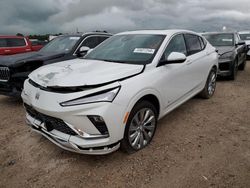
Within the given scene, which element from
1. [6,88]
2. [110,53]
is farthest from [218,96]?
[6,88]

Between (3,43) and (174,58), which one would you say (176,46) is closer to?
(174,58)

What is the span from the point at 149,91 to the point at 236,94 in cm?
387

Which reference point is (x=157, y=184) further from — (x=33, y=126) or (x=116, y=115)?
(x=33, y=126)

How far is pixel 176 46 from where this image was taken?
12.9 ft

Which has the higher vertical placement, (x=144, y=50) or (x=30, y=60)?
(x=144, y=50)

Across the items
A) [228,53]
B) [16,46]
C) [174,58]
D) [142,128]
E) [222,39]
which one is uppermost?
[174,58]

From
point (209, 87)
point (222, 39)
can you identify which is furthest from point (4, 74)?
point (222, 39)

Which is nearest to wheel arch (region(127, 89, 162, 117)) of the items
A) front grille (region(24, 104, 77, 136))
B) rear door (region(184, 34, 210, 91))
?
front grille (region(24, 104, 77, 136))

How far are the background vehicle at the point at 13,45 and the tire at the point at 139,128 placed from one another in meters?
9.29

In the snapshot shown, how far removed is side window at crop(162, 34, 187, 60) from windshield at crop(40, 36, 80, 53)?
290 cm

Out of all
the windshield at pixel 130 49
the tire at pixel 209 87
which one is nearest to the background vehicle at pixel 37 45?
the windshield at pixel 130 49

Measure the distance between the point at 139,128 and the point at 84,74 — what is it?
1.02 meters

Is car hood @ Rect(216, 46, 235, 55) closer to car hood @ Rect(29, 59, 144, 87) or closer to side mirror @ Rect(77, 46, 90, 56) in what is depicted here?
side mirror @ Rect(77, 46, 90, 56)

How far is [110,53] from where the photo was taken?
151 inches
